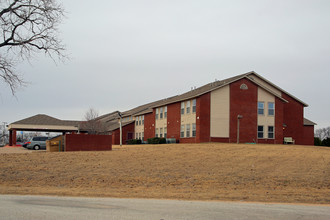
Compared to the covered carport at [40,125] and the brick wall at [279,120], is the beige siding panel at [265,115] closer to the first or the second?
the brick wall at [279,120]

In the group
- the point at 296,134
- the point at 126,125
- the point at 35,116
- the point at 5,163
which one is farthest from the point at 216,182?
the point at 35,116

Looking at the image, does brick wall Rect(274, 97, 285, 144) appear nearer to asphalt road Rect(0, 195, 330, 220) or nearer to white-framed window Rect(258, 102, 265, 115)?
white-framed window Rect(258, 102, 265, 115)

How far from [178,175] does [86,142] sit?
534 inches

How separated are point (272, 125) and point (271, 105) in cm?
220

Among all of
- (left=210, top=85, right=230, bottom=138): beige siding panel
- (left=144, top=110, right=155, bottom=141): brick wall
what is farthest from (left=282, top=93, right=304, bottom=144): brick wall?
(left=144, top=110, right=155, bottom=141): brick wall

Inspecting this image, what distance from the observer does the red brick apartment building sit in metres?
41.8

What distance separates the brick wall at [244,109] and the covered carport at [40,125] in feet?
89.0

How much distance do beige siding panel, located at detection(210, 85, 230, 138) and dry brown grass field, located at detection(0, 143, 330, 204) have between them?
556 inches

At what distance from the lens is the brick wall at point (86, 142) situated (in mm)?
31234

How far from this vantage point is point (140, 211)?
9.58 meters

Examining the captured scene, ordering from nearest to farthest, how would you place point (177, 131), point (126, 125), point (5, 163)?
point (5, 163) < point (177, 131) < point (126, 125)

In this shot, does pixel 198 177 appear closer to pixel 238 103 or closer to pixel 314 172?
pixel 314 172

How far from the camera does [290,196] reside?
14539 millimetres

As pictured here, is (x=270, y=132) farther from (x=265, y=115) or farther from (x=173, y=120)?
(x=173, y=120)
